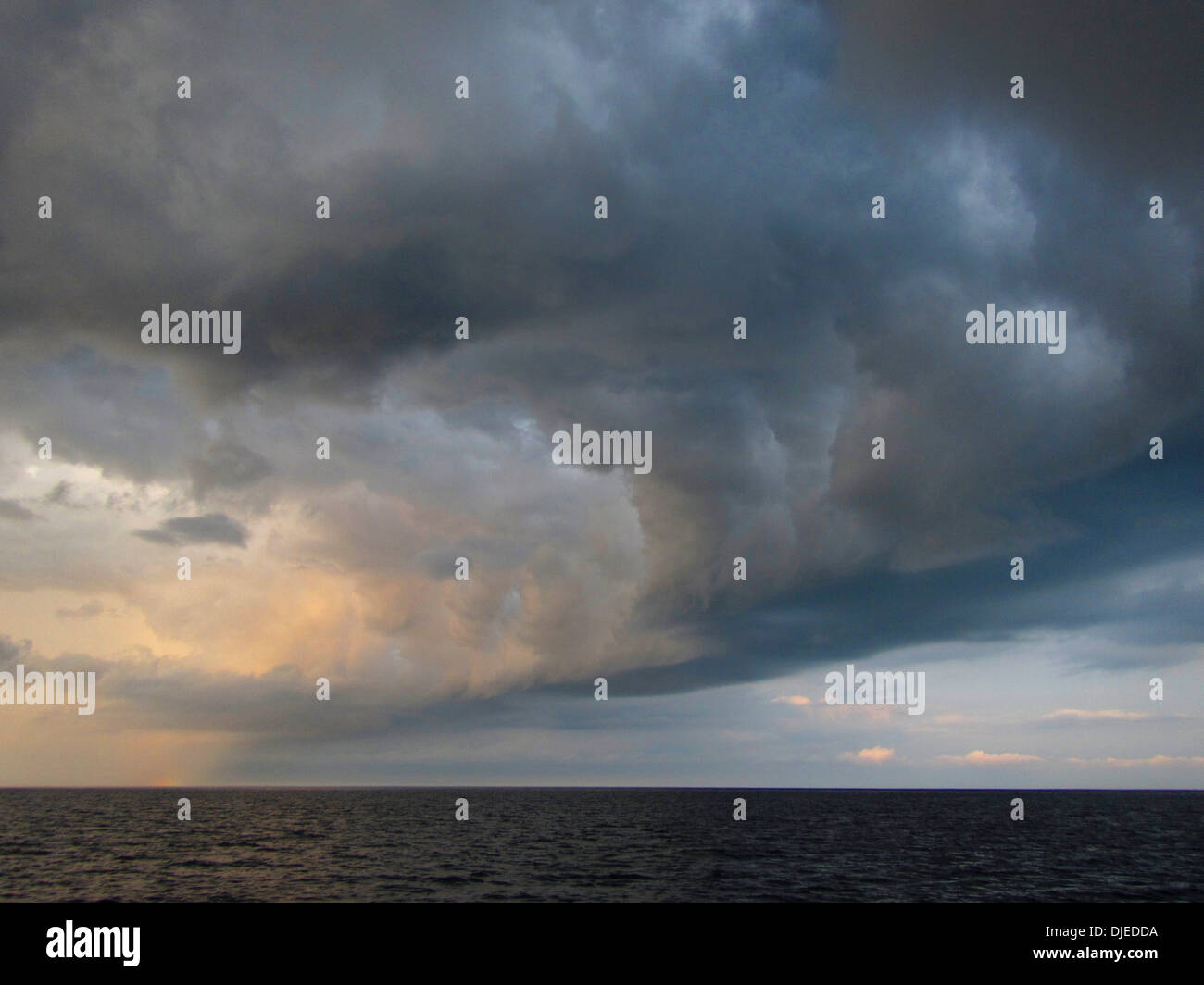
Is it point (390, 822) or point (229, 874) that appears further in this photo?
point (390, 822)

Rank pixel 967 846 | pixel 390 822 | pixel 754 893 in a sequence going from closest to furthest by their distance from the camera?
pixel 754 893 < pixel 967 846 < pixel 390 822

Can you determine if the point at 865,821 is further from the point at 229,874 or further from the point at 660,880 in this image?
the point at 229,874

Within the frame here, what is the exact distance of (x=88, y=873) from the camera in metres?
56.3

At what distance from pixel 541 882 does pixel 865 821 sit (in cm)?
8693

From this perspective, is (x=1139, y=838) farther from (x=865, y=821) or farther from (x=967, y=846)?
(x=865, y=821)

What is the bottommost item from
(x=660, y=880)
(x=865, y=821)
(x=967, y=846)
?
(x=865, y=821)

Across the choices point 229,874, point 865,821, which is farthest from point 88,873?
point 865,821

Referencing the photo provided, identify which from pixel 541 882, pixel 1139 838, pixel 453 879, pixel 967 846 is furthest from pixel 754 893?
pixel 1139 838
